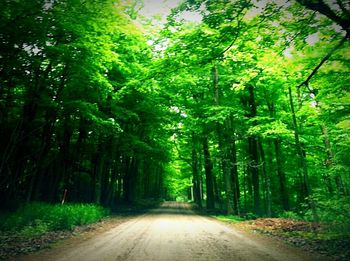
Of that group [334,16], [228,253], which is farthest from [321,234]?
[334,16]

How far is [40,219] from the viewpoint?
12109 mm

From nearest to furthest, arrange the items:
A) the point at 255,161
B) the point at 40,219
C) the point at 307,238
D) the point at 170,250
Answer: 1. the point at 170,250
2. the point at 307,238
3. the point at 40,219
4. the point at 255,161

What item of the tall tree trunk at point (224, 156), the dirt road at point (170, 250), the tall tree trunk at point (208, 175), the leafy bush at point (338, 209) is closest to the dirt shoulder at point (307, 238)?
the leafy bush at point (338, 209)

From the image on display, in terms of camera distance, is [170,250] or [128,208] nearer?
[170,250]

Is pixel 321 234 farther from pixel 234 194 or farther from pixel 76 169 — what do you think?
pixel 76 169

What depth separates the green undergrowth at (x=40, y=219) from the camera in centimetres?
1085

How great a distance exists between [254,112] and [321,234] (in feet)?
46.2

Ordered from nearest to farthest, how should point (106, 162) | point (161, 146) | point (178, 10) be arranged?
point (178, 10) → point (106, 162) → point (161, 146)

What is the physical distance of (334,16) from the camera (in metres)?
6.72

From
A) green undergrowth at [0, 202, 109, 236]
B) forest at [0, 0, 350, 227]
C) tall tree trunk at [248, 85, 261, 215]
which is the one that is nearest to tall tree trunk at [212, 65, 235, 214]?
forest at [0, 0, 350, 227]

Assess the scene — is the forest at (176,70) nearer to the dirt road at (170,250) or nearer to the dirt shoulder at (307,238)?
the dirt shoulder at (307,238)

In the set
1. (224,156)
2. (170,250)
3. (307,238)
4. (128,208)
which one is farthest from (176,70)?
(128,208)

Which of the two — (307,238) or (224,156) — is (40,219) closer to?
(307,238)

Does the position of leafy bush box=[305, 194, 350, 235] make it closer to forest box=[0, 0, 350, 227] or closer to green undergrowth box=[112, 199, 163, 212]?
forest box=[0, 0, 350, 227]
